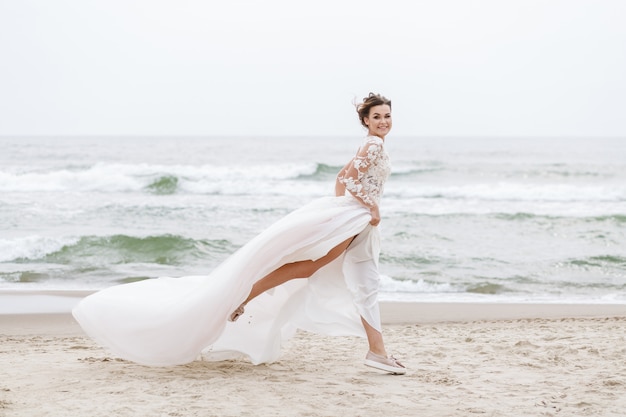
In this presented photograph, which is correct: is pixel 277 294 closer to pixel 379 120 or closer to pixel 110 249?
pixel 379 120

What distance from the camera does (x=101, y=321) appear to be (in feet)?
15.1

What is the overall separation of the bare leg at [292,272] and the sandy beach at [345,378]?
56cm

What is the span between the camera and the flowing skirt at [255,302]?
450 cm

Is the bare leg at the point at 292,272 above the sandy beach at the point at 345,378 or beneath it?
above

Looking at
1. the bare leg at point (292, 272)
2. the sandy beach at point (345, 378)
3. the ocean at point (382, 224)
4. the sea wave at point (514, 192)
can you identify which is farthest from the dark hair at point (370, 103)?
the sea wave at point (514, 192)

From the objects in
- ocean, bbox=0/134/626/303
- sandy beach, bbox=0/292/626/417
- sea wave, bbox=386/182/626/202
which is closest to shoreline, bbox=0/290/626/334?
sandy beach, bbox=0/292/626/417

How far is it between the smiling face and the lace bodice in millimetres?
94

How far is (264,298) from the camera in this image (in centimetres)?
489

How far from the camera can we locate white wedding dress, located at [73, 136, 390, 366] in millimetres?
4508

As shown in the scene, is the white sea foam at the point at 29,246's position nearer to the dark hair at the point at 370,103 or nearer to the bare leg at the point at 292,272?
the bare leg at the point at 292,272

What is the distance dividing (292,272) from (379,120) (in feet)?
3.87

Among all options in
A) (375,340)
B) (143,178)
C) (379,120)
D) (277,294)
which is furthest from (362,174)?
(143,178)

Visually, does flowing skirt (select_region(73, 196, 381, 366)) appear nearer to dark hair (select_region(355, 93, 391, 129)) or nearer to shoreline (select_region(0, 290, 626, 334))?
dark hair (select_region(355, 93, 391, 129))

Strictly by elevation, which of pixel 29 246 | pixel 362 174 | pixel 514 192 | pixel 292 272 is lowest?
pixel 29 246
